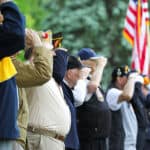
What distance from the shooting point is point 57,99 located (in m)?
8.70

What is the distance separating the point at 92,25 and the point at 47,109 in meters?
19.5

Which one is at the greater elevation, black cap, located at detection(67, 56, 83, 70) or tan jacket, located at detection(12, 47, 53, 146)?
tan jacket, located at detection(12, 47, 53, 146)

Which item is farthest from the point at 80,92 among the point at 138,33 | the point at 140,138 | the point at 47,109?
the point at 138,33

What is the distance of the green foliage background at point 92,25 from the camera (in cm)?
2778

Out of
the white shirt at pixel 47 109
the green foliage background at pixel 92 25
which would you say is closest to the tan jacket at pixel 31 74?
the white shirt at pixel 47 109

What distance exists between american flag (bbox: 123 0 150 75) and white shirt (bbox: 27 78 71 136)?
7.81m

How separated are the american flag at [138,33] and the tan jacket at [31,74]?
884 cm

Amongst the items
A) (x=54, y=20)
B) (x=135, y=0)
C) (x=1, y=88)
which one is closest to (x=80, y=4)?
(x=54, y=20)

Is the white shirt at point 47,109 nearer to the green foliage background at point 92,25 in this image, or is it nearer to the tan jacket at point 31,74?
the tan jacket at point 31,74

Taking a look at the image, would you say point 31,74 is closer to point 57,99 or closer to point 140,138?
point 57,99

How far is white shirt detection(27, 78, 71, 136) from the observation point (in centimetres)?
848

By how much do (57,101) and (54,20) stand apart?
63.3 feet

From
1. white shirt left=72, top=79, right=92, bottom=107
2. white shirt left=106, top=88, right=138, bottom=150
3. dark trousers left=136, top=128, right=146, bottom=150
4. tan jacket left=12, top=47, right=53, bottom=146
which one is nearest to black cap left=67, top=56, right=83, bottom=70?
white shirt left=72, top=79, right=92, bottom=107

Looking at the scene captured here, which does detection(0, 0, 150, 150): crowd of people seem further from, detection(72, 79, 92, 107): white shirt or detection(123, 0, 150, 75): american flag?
detection(123, 0, 150, 75): american flag
